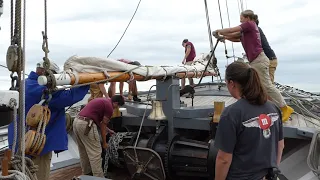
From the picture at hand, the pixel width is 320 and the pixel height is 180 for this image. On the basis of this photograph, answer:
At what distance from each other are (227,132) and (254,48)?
9.96 ft

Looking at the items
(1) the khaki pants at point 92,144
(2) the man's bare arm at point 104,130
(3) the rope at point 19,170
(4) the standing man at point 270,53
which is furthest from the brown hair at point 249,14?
(3) the rope at point 19,170

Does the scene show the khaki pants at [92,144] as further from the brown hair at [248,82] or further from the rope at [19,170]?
the brown hair at [248,82]

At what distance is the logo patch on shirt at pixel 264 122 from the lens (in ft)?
7.91

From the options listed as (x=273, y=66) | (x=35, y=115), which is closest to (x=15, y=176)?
(x=35, y=115)

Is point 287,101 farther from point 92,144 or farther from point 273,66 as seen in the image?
point 92,144

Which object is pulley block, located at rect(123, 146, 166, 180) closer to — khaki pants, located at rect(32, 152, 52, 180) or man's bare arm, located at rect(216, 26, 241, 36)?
khaki pants, located at rect(32, 152, 52, 180)

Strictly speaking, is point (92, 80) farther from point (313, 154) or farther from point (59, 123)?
point (313, 154)

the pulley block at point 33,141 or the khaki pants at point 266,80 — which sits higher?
the khaki pants at point 266,80

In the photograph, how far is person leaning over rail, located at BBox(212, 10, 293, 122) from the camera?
16.8 feet

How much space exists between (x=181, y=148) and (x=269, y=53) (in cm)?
195

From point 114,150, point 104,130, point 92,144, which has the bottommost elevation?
point 114,150

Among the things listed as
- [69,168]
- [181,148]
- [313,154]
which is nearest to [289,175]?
[313,154]

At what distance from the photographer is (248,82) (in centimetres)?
244

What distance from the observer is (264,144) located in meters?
2.51
